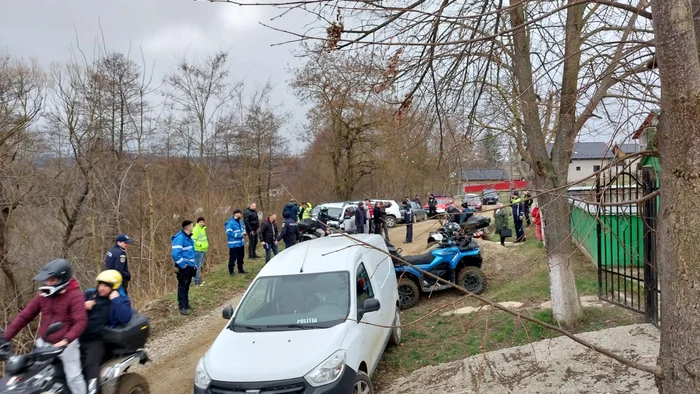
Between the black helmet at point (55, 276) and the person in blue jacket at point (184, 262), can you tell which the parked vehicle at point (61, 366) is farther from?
the person in blue jacket at point (184, 262)

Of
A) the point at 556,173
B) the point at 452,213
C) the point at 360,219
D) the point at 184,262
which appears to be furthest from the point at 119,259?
the point at 360,219

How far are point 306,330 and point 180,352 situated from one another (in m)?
4.05

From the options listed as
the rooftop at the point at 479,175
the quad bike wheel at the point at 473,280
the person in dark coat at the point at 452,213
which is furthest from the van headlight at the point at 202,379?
the quad bike wheel at the point at 473,280

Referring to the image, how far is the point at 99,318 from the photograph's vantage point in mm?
5059

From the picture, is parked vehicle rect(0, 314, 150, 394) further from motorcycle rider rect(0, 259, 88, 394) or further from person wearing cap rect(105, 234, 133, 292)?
person wearing cap rect(105, 234, 133, 292)

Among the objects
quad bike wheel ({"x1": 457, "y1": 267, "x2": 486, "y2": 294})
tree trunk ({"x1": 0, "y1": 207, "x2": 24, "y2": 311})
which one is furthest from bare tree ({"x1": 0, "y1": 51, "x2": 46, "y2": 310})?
quad bike wheel ({"x1": 457, "y1": 267, "x2": 486, "y2": 294})

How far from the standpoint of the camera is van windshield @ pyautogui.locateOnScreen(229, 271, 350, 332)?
550cm

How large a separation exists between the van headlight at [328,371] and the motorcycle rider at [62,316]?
7.31ft

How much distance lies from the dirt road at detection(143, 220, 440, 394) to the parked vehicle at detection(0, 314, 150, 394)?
1.63m

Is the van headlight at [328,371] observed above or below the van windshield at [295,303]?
below

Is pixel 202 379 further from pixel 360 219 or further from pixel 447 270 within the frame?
pixel 360 219

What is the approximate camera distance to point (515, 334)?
23.0 feet

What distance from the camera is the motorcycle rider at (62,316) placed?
4648 millimetres

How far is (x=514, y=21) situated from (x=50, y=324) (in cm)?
651
